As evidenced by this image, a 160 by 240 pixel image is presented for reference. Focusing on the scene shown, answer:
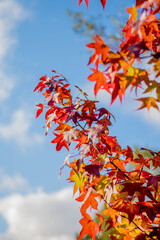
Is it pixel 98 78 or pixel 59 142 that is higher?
pixel 59 142

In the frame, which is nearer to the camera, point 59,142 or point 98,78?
point 98,78

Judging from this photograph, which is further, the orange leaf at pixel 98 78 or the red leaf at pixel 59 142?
the red leaf at pixel 59 142

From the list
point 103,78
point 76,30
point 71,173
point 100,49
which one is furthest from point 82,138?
point 76,30

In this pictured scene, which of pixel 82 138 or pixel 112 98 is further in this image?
pixel 82 138

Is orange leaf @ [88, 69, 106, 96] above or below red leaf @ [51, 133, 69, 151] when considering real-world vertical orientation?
below

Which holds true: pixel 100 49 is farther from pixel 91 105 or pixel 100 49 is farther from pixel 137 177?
pixel 137 177

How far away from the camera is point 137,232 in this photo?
2273 millimetres

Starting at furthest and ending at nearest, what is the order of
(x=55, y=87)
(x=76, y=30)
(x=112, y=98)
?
(x=76, y=30), (x=55, y=87), (x=112, y=98)

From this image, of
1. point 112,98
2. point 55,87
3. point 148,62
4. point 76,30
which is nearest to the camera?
point 112,98

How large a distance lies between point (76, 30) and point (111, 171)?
5.71m

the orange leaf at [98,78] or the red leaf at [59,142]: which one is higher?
the red leaf at [59,142]

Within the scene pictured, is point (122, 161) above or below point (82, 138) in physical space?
below

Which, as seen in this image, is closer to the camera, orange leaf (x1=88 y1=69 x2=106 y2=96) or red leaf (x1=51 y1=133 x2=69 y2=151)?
orange leaf (x1=88 y1=69 x2=106 y2=96)

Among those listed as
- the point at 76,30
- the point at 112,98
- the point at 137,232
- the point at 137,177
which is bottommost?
the point at 137,232
